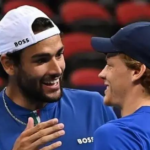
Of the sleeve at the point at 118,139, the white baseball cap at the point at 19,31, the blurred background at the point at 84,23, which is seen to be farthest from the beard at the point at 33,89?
the blurred background at the point at 84,23

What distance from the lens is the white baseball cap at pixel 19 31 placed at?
9.11 feet

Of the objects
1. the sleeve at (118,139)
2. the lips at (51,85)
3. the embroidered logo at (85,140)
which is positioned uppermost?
the lips at (51,85)

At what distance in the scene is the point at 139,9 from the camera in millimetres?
7934

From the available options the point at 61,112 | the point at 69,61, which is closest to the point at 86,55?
the point at 69,61

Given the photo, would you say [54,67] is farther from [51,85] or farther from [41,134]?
[41,134]

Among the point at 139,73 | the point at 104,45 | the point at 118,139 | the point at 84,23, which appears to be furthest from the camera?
the point at 84,23

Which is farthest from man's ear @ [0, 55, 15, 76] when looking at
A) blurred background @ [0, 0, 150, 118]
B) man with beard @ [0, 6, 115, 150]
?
blurred background @ [0, 0, 150, 118]

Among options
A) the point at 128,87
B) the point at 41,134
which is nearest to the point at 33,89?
the point at 41,134

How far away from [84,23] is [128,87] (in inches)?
202

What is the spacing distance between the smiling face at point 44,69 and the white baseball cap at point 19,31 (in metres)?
0.04

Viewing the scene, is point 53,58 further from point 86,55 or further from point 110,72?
point 86,55

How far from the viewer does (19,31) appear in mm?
2801

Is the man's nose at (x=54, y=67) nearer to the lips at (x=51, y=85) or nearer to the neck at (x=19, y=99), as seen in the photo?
the lips at (x=51, y=85)

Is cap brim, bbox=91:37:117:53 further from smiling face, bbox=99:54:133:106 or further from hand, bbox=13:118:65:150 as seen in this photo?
hand, bbox=13:118:65:150
